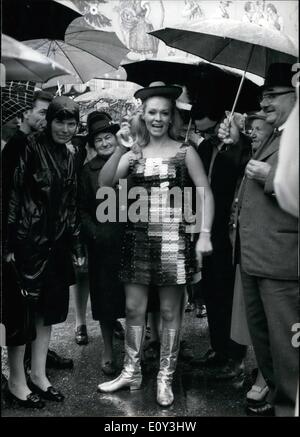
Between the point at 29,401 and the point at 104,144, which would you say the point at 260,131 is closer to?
the point at 104,144

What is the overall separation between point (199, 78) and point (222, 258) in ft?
5.25

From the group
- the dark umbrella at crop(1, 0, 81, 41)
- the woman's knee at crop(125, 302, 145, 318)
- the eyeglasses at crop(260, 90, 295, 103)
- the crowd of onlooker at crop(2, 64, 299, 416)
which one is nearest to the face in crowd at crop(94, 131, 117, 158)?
the crowd of onlooker at crop(2, 64, 299, 416)

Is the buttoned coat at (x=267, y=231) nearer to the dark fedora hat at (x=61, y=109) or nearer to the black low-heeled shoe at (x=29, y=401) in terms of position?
the dark fedora hat at (x=61, y=109)

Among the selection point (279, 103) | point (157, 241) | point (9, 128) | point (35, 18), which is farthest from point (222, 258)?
point (35, 18)

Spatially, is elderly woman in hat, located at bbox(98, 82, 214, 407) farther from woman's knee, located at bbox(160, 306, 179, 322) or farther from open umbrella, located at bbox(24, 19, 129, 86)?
open umbrella, located at bbox(24, 19, 129, 86)

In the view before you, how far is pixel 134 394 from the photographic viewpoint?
12.5 ft

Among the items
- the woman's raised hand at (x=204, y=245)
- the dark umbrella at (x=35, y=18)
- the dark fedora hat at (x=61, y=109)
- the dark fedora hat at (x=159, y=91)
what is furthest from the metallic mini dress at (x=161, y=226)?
the dark umbrella at (x=35, y=18)

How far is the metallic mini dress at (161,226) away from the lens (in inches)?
141

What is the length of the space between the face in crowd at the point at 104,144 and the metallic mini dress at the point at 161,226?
32.6 inches

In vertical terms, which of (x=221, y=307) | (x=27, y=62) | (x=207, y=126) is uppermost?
(x=27, y=62)

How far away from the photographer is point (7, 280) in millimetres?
3320

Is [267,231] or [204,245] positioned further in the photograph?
[204,245]

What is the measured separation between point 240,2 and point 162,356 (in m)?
11.7

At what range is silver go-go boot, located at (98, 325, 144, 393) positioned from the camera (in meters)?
3.79
